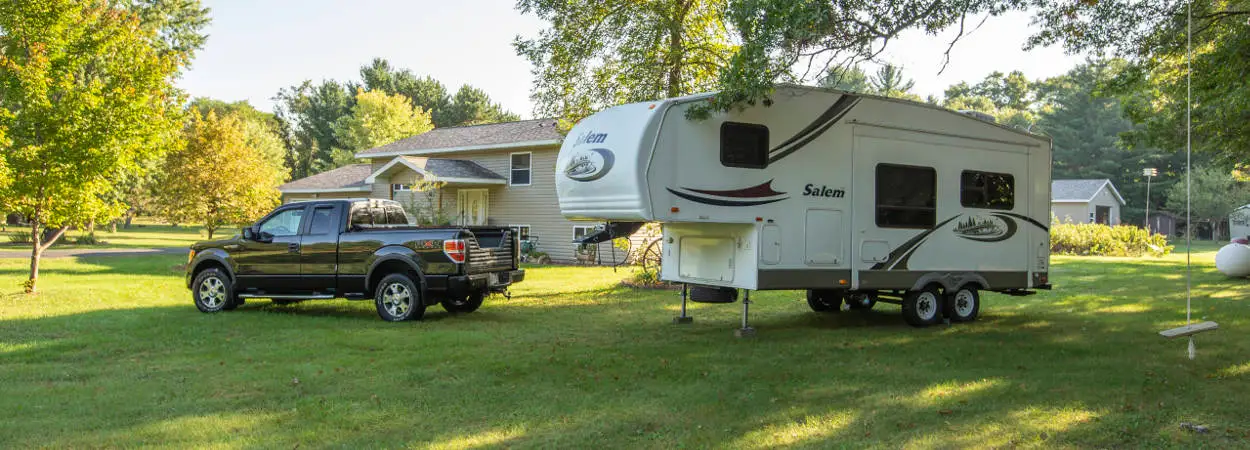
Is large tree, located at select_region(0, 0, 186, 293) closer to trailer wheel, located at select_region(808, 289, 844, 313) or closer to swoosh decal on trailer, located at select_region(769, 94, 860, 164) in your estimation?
swoosh decal on trailer, located at select_region(769, 94, 860, 164)

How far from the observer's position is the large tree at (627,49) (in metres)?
15.2

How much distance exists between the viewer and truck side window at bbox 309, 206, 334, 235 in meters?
11.4

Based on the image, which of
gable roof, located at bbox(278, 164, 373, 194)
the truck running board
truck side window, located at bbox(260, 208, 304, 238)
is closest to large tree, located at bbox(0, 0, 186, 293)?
truck side window, located at bbox(260, 208, 304, 238)

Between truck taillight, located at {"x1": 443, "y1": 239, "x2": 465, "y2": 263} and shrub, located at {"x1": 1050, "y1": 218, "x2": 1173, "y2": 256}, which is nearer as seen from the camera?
truck taillight, located at {"x1": 443, "y1": 239, "x2": 465, "y2": 263}

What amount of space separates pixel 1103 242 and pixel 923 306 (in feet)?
77.4

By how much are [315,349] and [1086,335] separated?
8.73m

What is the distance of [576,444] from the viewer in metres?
5.18

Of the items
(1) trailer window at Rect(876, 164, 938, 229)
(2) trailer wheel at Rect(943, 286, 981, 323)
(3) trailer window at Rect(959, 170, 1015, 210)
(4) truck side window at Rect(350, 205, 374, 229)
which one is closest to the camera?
(1) trailer window at Rect(876, 164, 938, 229)

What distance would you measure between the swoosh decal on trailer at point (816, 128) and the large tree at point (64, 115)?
11.2 meters

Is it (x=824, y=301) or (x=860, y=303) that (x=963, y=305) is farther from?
(x=824, y=301)

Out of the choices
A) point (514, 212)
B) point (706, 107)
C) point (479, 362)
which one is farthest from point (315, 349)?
point (514, 212)

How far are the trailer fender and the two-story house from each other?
1398 cm

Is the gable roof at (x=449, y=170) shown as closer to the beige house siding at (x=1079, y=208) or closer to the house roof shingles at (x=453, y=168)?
the house roof shingles at (x=453, y=168)

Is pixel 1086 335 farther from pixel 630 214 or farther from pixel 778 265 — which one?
pixel 630 214
